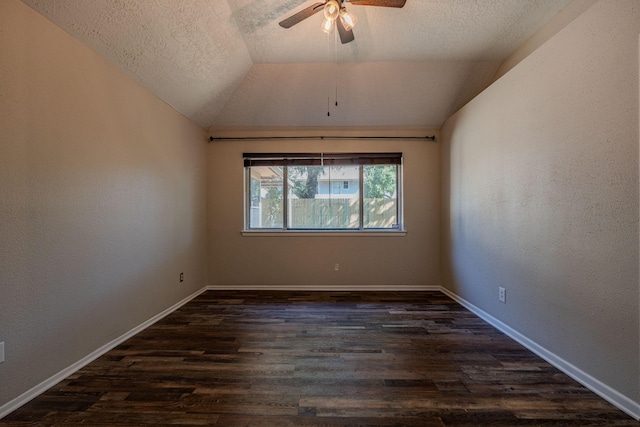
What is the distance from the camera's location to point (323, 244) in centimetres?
373

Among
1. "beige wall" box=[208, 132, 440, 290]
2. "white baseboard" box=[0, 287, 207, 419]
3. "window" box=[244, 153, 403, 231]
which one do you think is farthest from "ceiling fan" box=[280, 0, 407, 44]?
"white baseboard" box=[0, 287, 207, 419]

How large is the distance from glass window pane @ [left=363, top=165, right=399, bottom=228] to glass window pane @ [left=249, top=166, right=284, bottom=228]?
1299 millimetres

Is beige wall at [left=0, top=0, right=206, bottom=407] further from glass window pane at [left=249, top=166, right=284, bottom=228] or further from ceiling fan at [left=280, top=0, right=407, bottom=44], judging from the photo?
ceiling fan at [left=280, top=0, right=407, bottom=44]

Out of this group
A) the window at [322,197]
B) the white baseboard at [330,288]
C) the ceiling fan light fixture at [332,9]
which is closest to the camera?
the ceiling fan light fixture at [332,9]

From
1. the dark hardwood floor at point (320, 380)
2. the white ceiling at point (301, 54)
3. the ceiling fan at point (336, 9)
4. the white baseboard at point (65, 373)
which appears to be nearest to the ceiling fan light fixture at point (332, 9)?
the ceiling fan at point (336, 9)

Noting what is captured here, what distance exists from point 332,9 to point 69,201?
7.30ft

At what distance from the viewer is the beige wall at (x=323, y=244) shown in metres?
3.67

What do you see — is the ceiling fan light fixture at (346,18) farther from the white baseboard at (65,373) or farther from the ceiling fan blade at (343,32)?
the white baseboard at (65,373)

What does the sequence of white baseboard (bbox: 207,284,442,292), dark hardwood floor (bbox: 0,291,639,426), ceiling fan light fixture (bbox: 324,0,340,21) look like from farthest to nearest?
white baseboard (bbox: 207,284,442,292), ceiling fan light fixture (bbox: 324,0,340,21), dark hardwood floor (bbox: 0,291,639,426)

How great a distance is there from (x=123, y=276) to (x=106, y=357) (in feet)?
2.02

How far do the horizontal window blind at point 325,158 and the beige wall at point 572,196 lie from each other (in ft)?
4.17

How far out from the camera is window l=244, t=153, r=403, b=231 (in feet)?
12.5

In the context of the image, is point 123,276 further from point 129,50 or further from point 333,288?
point 333,288

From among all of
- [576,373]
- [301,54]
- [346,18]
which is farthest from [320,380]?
[301,54]
